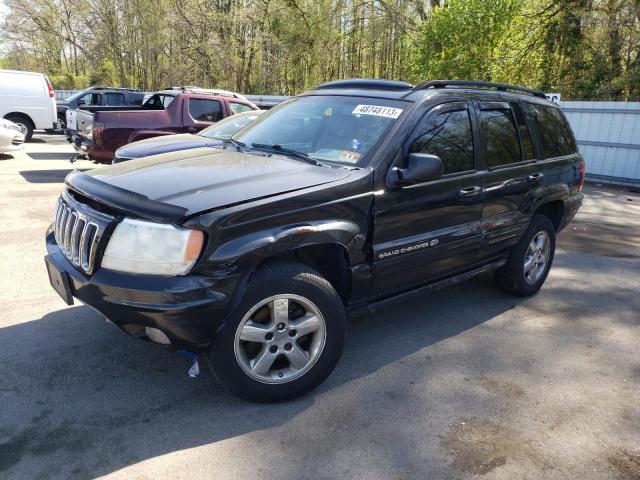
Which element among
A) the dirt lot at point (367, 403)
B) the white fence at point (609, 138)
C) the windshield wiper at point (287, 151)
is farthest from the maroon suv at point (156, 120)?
the white fence at point (609, 138)

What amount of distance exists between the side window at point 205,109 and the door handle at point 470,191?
292 inches

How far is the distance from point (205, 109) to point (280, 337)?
8.34 meters

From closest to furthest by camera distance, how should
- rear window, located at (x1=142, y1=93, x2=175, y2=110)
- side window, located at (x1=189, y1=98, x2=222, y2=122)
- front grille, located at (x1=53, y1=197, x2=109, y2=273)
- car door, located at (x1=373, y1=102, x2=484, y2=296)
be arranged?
front grille, located at (x1=53, y1=197, x2=109, y2=273)
car door, located at (x1=373, y1=102, x2=484, y2=296)
side window, located at (x1=189, y1=98, x2=222, y2=122)
rear window, located at (x1=142, y1=93, x2=175, y2=110)

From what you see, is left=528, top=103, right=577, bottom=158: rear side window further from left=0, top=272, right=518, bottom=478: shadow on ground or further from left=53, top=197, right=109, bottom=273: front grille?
left=53, top=197, right=109, bottom=273: front grille

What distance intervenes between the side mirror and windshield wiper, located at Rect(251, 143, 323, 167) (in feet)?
1.73

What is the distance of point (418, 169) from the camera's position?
3396 millimetres

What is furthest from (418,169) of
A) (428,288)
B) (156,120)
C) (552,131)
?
(156,120)

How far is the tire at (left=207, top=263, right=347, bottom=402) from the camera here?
2.87 metres

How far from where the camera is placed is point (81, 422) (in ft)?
9.37

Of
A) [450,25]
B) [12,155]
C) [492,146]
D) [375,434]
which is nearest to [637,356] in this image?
[492,146]

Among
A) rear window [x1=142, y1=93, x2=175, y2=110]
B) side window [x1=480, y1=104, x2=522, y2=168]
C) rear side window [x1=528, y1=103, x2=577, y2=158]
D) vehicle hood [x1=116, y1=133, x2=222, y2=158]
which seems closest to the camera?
side window [x1=480, y1=104, x2=522, y2=168]

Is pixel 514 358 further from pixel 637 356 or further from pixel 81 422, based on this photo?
pixel 81 422

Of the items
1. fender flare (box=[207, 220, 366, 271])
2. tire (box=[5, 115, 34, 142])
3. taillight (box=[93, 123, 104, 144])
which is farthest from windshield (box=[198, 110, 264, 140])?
tire (box=[5, 115, 34, 142])

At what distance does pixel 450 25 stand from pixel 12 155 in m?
11.6
